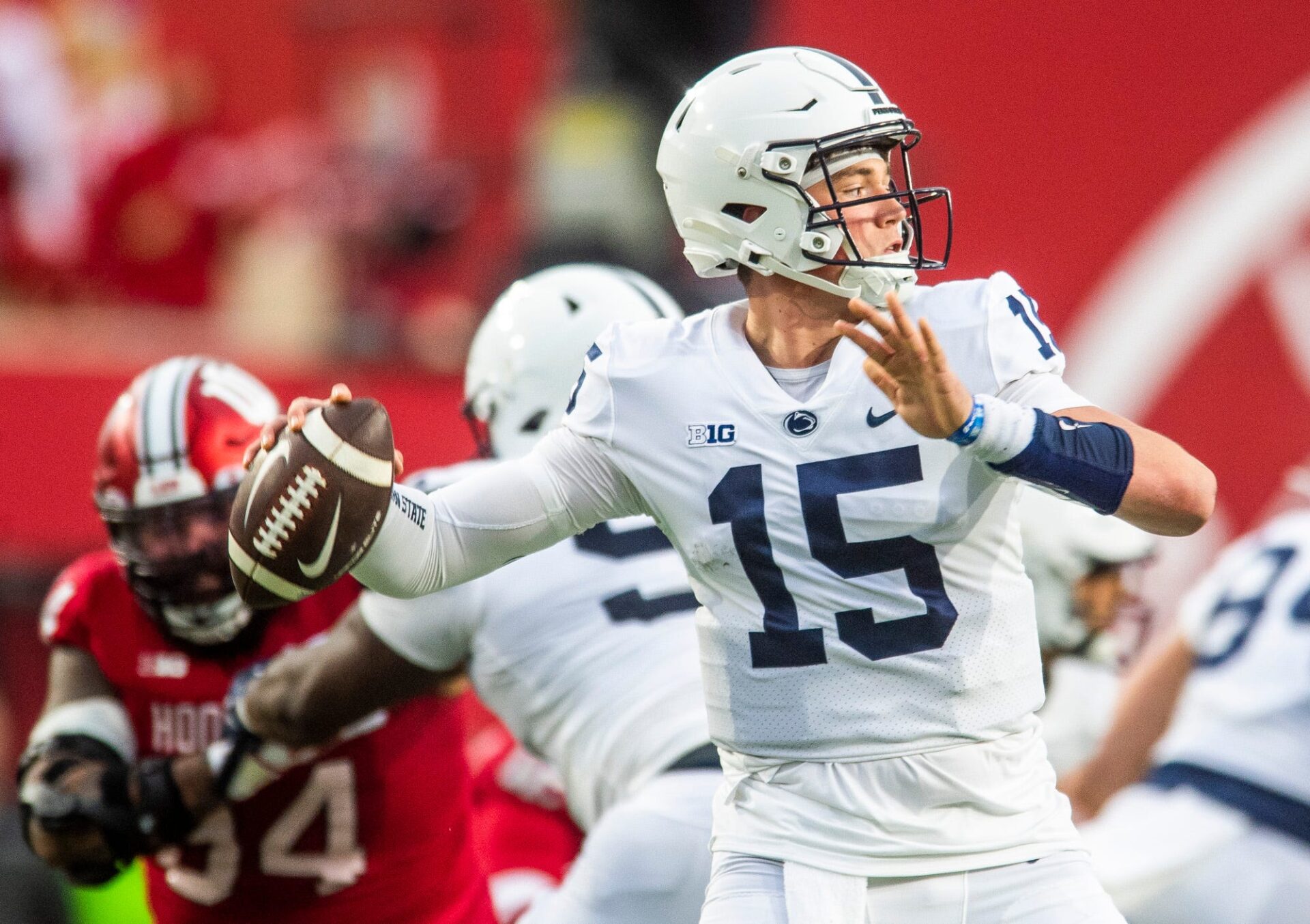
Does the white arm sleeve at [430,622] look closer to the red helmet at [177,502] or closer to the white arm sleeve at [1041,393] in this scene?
the red helmet at [177,502]

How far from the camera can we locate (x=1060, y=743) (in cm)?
451

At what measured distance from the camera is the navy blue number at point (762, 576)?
102 inches

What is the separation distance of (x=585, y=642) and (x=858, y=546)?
0.97 meters

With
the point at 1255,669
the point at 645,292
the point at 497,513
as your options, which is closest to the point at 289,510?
the point at 497,513

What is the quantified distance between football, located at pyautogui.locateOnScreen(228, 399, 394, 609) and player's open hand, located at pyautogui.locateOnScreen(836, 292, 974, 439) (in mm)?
735

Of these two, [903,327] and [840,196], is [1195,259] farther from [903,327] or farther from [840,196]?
[903,327]

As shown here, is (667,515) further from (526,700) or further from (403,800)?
(403,800)

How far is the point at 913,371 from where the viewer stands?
2.37 metres

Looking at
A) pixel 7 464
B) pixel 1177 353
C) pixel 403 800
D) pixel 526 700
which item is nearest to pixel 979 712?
pixel 526 700

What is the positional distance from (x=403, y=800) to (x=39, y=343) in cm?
498

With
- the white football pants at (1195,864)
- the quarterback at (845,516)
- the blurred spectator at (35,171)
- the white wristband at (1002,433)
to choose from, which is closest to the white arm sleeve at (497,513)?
the quarterback at (845,516)

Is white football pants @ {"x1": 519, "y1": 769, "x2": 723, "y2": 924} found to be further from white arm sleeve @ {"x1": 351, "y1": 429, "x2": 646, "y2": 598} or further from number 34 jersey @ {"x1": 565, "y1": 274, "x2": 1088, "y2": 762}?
white arm sleeve @ {"x1": 351, "y1": 429, "x2": 646, "y2": 598}

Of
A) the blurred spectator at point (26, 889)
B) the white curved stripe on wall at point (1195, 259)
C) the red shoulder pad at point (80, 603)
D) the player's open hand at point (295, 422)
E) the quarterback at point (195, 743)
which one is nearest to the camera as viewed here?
the player's open hand at point (295, 422)

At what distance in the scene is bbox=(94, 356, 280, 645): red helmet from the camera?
3.49m
